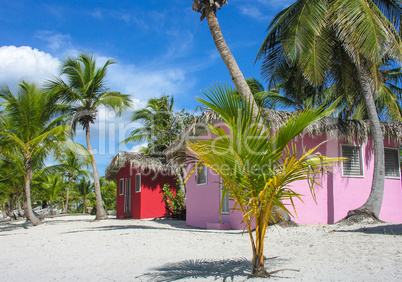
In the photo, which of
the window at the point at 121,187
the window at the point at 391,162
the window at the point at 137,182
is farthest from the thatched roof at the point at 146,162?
the window at the point at 391,162

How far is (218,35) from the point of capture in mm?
7465

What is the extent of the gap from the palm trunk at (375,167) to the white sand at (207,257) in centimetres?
82

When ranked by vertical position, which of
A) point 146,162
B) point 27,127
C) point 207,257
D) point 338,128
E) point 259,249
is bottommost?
point 207,257

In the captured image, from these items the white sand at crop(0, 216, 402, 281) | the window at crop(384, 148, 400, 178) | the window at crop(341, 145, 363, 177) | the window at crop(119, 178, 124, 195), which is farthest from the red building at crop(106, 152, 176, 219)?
the window at crop(384, 148, 400, 178)

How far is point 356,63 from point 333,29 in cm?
115

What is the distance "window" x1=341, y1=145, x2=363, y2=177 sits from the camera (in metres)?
9.65

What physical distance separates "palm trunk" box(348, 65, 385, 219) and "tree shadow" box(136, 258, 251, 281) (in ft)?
15.0

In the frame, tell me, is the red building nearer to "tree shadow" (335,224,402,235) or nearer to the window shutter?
the window shutter

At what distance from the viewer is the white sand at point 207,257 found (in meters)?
3.93

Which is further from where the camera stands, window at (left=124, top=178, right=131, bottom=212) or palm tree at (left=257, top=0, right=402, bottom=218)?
window at (left=124, top=178, right=131, bottom=212)

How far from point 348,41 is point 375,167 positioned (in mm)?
3238

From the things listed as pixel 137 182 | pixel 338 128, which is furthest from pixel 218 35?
pixel 137 182

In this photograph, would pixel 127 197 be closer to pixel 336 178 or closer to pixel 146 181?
pixel 146 181

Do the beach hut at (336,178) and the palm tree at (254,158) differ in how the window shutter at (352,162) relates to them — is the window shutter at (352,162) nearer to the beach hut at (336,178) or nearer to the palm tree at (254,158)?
the beach hut at (336,178)
